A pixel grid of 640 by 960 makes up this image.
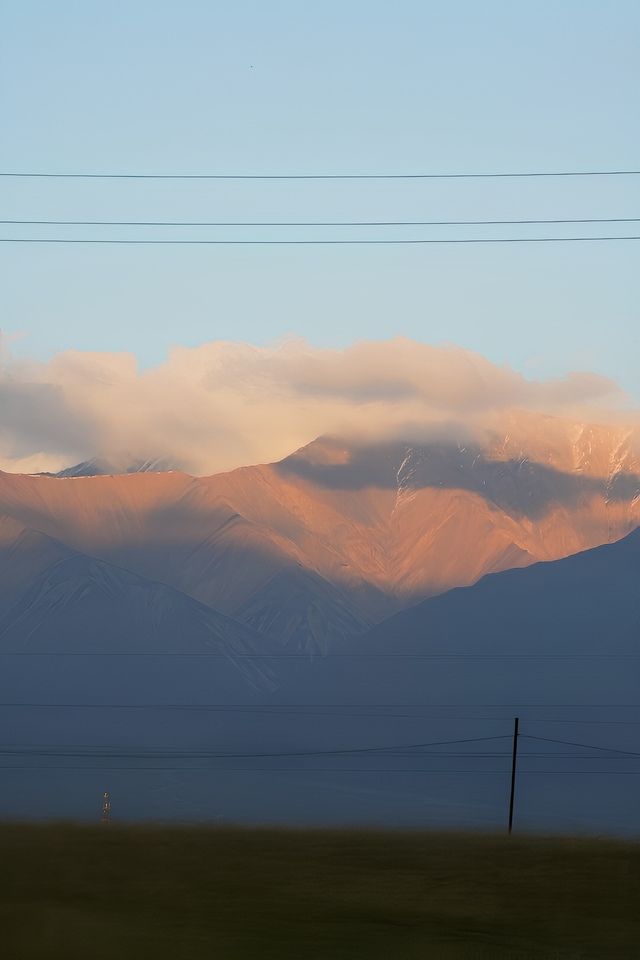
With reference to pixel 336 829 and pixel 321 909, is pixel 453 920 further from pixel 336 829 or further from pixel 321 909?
pixel 336 829

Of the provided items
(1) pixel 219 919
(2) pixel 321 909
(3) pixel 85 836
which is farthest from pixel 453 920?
(3) pixel 85 836

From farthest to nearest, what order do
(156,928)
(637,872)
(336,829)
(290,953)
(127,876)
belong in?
(336,829) → (637,872) → (127,876) → (156,928) → (290,953)

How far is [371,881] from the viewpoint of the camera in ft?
118

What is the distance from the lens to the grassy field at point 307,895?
28156mm

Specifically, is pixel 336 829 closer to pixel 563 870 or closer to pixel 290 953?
pixel 563 870

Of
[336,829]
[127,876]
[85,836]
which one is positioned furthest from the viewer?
[336,829]

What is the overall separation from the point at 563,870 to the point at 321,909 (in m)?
9.35

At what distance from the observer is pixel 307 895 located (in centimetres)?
3341

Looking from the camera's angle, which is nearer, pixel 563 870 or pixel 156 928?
pixel 156 928

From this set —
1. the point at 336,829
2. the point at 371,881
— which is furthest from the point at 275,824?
the point at 371,881

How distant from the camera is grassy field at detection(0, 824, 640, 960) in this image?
92.4ft

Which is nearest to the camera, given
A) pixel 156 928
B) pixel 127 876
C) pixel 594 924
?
pixel 156 928

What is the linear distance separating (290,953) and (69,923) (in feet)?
17.0

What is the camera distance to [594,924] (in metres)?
31.1
